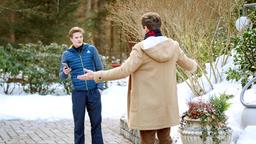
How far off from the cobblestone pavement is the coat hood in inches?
132

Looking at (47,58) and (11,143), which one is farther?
(47,58)

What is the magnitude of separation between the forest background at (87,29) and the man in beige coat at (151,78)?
5631mm

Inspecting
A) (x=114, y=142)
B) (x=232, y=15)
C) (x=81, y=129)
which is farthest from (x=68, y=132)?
(x=232, y=15)

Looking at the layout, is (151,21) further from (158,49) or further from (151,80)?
(151,80)

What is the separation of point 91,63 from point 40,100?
7.12m

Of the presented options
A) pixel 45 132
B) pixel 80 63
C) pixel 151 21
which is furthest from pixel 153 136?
pixel 45 132

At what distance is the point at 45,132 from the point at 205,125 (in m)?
4.00

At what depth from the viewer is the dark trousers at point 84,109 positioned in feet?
21.0

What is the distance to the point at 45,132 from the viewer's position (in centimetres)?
881

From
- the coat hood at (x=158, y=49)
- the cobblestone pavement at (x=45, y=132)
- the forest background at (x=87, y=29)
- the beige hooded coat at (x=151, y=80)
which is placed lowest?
the cobblestone pavement at (x=45, y=132)

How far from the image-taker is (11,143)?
7.75 metres

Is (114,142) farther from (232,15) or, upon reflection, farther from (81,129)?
(232,15)

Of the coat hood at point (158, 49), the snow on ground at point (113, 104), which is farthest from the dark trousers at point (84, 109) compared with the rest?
the coat hood at point (158, 49)

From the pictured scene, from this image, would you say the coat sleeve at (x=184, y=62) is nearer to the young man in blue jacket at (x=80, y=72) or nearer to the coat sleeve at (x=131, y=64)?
the coat sleeve at (x=131, y=64)
